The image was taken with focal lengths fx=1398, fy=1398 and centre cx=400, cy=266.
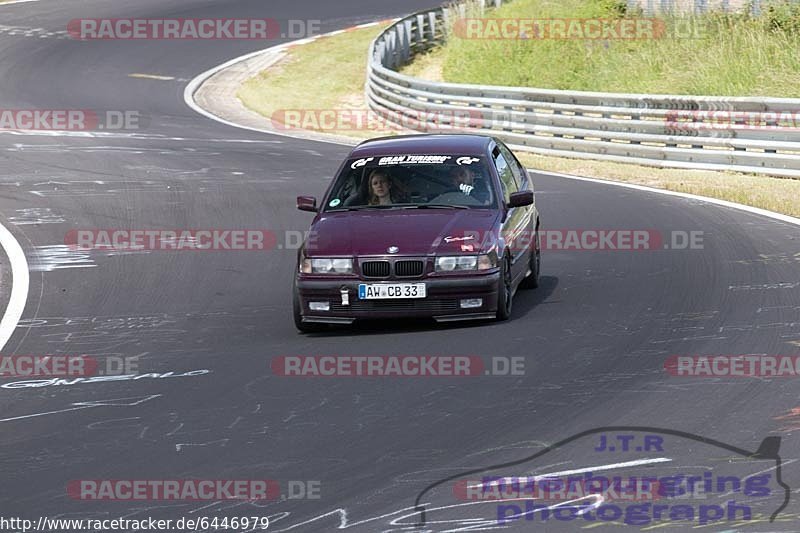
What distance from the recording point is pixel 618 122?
23797 millimetres

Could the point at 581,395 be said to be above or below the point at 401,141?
below

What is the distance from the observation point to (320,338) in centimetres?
1095

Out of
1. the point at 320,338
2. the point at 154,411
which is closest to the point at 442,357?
the point at 320,338

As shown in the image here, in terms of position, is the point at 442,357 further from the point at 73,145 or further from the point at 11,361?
the point at 73,145

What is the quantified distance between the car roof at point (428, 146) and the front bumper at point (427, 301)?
1.75 m

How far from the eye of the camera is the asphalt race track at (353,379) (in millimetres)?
7152

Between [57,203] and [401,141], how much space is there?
8.15 m
